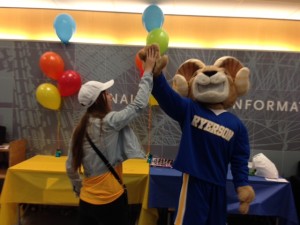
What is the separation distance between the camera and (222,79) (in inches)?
60.2

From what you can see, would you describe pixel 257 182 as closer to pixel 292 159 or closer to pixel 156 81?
pixel 292 159

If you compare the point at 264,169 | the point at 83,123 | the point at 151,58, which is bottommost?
the point at 264,169

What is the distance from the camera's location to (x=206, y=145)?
1.44 metres

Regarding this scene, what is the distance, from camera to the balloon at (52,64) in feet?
9.53

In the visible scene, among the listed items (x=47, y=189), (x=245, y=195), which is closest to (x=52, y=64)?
(x=47, y=189)

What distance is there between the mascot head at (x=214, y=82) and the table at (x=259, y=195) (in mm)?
1116

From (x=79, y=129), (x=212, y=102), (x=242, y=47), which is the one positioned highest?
(x=242, y=47)

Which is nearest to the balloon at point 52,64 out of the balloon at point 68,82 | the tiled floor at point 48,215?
the balloon at point 68,82

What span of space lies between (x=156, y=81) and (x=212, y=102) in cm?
37

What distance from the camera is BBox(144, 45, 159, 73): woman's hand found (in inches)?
53.0

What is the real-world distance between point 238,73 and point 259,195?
141 centimetres

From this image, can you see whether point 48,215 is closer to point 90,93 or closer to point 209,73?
point 90,93

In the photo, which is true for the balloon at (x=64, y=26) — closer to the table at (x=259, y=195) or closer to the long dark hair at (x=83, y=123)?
the long dark hair at (x=83, y=123)

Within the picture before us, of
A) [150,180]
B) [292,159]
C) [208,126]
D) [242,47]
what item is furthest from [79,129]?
[292,159]
